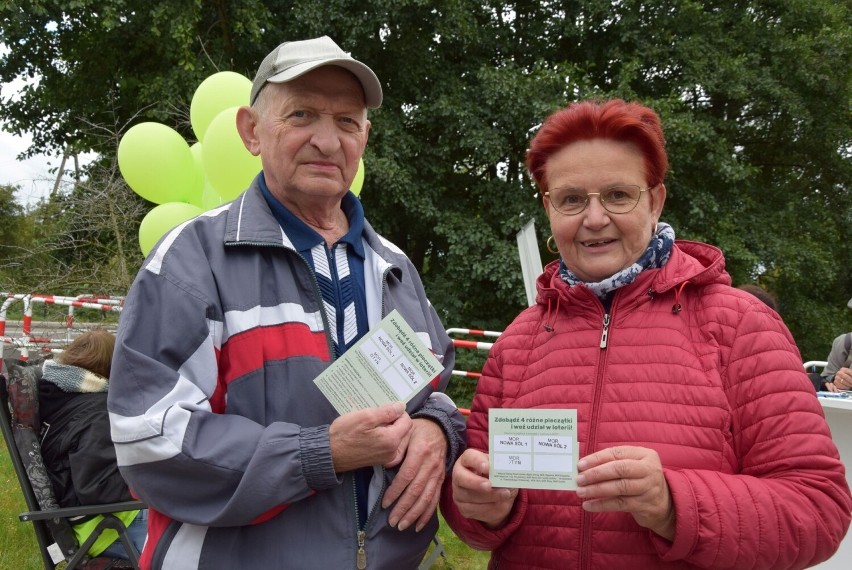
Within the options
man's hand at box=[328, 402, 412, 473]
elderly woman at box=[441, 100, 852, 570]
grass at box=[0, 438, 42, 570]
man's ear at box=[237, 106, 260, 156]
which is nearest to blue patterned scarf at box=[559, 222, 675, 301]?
elderly woman at box=[441, 100, 852, 570]

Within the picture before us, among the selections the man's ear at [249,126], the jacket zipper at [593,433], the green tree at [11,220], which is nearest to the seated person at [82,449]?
the man's ear at [249,126]

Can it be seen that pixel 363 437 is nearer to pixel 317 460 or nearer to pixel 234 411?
pixel 317 460

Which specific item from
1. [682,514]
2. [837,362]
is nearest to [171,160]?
[682,514]

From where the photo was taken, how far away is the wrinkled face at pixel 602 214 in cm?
162

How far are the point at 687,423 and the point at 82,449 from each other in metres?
2.83

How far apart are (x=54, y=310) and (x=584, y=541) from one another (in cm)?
1023

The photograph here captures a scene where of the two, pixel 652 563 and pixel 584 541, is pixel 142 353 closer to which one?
pixel 584 541

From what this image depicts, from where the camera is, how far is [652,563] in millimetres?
1438

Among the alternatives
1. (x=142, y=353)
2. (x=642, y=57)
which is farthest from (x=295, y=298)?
(x=642, y=57)

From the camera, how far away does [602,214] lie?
162cm

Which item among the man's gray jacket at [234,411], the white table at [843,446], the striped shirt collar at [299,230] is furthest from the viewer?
the white table at [843,446]

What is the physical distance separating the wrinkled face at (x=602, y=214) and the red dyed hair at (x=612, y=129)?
18 mm

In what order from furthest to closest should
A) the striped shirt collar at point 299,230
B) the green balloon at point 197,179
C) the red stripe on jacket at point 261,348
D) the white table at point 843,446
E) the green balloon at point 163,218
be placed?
the green balloon at point 197,179, the green balloon at point 163,218, the white table at point 843,446, the striped shirt collar at point 299,230, the red stripe on jacket at point 261,348

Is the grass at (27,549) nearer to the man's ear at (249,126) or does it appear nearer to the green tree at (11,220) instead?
the man's ear at (249,126)
